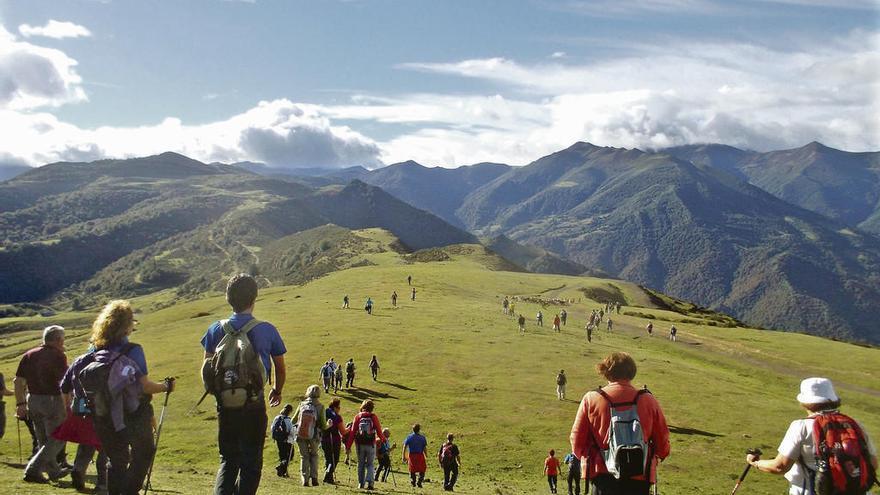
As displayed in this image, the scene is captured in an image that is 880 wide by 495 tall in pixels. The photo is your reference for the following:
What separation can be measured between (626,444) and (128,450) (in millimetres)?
7234

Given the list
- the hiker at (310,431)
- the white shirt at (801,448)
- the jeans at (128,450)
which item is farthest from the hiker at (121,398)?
the white shirt at (801,448)

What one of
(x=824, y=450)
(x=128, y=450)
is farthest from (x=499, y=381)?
(x=824, y=450)

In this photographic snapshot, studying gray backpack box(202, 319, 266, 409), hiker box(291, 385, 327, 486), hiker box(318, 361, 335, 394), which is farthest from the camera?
hiker box(318, 361, 335, 394)

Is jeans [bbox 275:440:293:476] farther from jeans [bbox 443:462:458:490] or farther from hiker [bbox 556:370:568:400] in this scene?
hiker [bbox 556:370:568:400]

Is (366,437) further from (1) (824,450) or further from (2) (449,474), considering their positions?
(1) (824,450)

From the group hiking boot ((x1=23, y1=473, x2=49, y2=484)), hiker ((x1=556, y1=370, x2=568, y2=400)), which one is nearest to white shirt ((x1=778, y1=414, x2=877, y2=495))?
hiking boot ((x1=23, y1=473, x2=49, y2=484))

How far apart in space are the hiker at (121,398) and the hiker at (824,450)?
8.46 meters

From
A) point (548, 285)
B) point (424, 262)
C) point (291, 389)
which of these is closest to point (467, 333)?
point (291, 389)

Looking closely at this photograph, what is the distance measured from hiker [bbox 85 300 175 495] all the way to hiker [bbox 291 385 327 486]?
24.8ft

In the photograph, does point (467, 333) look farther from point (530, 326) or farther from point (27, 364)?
point (27, 364)

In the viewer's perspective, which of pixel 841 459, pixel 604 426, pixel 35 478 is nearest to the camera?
pixel 841 459

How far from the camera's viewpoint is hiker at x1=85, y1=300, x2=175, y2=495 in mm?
8883

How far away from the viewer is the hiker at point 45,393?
12.0 meters

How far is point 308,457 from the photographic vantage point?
57.1ft
